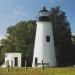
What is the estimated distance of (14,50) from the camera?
203 ft

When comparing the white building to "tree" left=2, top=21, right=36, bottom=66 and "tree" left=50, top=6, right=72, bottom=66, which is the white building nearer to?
"tree" left=2, top=21, right=36, bottom=66

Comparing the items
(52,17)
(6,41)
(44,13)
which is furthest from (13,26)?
(44,13)

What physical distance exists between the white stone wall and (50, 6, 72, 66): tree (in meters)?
5.14

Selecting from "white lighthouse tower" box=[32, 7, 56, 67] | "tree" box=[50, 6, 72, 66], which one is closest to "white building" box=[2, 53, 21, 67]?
"white lighthouse tower" box=[32, 7, 56, 67]

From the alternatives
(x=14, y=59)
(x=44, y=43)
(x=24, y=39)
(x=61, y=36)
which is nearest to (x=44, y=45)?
(x=44, y=43)

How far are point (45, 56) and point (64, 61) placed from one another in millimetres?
7792

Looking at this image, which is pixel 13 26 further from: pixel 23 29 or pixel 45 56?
pixel 45 56

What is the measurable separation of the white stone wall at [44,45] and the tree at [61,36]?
514 centimetres

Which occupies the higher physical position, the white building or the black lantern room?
the black lantern room

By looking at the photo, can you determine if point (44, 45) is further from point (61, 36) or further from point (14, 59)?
point (61, 36)

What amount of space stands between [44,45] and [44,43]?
27 centimetres

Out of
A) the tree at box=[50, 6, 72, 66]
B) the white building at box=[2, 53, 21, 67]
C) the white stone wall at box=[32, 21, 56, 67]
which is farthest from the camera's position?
the tree at box=[50, 6, 72, 66]

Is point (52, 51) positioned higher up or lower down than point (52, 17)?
lower down

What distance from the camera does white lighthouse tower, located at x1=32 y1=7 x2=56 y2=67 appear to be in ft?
170
